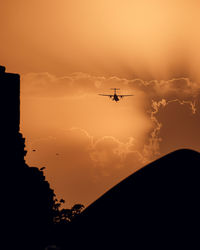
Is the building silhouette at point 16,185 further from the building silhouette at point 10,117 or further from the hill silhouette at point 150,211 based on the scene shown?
the hill silhouette at point 150,211

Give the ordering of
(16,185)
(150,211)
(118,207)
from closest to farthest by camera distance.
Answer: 1. (150,211)
2. (118,207)
3. (16,185)

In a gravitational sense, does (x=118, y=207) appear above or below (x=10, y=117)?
below

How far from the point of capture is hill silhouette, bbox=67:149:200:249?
59.4 feet

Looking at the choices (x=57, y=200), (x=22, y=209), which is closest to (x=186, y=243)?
(x=22, y=209)

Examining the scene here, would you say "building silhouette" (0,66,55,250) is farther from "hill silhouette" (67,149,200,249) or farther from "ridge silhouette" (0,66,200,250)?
"hill silhouette" (67,149,200,249)

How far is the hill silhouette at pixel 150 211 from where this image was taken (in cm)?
1809

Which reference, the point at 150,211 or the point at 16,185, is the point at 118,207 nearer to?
the point at 150,211

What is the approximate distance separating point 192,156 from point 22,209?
34.2ft

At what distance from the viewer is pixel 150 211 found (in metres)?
19.7

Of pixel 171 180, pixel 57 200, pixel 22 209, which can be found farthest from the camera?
pixel 57 200

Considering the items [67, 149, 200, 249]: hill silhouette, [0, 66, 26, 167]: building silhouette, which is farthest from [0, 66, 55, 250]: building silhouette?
[67, 149, 200, 249]: hill silhouette

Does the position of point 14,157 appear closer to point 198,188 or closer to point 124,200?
point 124,200

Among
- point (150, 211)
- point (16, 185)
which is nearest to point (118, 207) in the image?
point (150, 211)

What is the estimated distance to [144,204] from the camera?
66.2 ft
